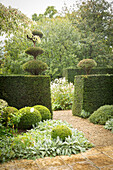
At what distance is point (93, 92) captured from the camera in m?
7.36

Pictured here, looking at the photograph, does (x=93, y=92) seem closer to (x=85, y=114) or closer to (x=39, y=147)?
(x=85, y=114)

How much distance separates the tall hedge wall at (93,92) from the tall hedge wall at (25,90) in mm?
1522

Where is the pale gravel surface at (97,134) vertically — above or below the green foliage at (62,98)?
below

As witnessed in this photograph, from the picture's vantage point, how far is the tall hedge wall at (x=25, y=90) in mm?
6176

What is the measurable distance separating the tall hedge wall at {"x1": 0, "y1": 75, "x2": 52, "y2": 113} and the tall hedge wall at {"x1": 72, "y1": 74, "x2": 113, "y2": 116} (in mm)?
1522

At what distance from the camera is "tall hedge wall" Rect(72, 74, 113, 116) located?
7.27 metres

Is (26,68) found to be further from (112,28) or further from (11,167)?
(112,28)

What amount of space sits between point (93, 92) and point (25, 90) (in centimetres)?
283

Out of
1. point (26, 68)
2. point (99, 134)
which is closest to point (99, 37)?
point (26, 68)

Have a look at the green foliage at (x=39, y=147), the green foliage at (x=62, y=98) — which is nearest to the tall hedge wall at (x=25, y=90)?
the green foliage at (x=39, y=147)

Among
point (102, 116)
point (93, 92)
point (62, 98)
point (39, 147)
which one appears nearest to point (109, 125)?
point (102, 116)

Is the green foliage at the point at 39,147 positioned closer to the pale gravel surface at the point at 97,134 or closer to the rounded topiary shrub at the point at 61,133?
the rounded topiary shrub at the point at 61,133

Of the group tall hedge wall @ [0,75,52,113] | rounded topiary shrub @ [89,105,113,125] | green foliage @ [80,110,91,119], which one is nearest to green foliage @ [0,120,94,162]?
rounded topiary shrub @ [89,105,113,125]

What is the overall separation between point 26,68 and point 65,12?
47.6 ft
